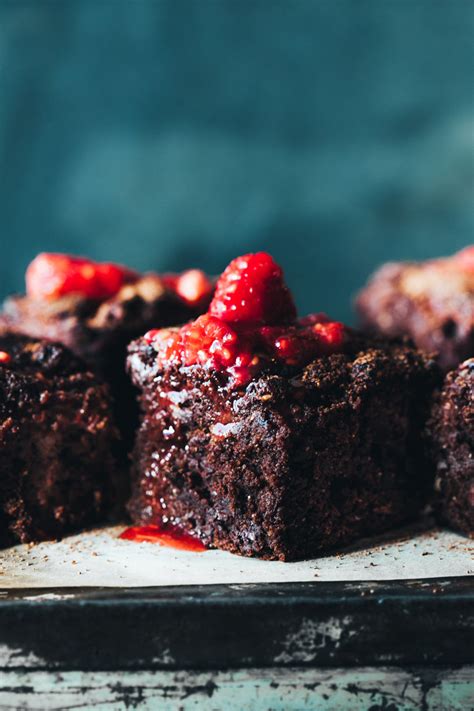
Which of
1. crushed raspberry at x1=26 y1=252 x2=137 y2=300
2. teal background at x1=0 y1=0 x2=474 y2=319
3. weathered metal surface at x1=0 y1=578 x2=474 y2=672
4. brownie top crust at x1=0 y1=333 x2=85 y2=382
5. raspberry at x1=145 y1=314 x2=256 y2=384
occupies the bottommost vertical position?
weathered metal surface at x1=0 y1=578 x2=474 y2=672

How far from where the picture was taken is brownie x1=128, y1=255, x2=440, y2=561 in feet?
6.91

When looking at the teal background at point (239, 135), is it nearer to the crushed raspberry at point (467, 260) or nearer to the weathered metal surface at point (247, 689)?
the crushed raspberry at point (467, 260)

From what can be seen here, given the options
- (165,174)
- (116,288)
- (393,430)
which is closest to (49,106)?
(165,174)

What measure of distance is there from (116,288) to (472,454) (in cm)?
133

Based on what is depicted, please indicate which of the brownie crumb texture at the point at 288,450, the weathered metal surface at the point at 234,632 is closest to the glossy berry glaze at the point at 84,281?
the brownie crumb texture at the point at 288,450

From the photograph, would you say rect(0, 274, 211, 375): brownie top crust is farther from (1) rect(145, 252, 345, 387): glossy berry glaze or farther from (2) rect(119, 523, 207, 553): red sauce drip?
(2) rect(119, 523, 207, 553): red sauce drip

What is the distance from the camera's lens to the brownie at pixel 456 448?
2.17m

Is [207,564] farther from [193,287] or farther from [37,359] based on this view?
[193,287]

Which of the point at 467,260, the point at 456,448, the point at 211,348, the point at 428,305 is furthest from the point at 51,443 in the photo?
the point at 467,260

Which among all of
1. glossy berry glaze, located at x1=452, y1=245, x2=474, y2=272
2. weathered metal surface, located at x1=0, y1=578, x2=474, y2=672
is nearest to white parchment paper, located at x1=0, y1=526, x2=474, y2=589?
weathered metal surface, located at x1=0, y1=578, x2=474, y2=672

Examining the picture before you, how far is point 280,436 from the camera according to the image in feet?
6.79

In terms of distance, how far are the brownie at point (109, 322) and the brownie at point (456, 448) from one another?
0.96 metres

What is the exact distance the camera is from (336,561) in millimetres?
2090

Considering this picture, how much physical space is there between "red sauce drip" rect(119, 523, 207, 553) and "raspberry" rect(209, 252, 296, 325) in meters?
0.56
